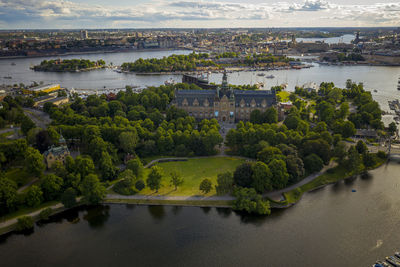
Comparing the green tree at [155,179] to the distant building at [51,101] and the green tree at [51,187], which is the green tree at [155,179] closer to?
the green tree at [51,187]

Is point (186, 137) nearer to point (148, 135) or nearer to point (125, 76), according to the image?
point (148, 135)

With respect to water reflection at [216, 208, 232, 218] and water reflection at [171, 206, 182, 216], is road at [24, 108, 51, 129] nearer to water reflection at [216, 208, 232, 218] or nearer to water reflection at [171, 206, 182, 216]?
water reflection at [171, 206, 182, 216]

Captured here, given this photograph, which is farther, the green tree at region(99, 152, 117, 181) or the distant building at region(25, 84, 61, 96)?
the distant building at region(25, 84, 61, 96)

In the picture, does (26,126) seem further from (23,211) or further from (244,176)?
(244,176)

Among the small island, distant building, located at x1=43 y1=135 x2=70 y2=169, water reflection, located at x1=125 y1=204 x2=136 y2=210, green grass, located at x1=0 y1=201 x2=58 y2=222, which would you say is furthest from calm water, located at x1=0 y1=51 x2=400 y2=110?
water reflection, located at x1=125 y1=204 x2=136 y2=210

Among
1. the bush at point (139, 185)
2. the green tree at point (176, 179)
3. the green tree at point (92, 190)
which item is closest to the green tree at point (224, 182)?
the green tree at point (176, 179)

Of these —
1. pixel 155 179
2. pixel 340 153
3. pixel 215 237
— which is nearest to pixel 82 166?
pixel 155 179

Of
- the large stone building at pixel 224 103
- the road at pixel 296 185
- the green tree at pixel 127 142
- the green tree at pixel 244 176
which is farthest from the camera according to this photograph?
the large stone building at pixel 224 103
